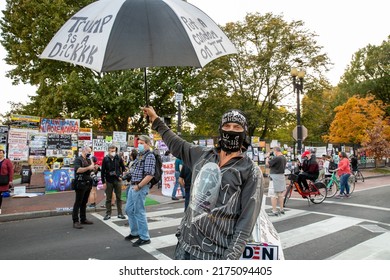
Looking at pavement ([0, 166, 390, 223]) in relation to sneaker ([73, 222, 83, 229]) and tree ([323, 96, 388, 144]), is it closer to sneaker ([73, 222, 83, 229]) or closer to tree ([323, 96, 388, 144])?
sneaker ([73, 222, 83, 229])

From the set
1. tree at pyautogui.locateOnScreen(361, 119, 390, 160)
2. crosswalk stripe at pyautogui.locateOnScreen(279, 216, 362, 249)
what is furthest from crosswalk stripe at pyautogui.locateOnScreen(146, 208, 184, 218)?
tree at pyautogui.locateOnScreen(361, 119, 390, 160)

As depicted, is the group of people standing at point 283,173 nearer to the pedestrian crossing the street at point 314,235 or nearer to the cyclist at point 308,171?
the cyclist at point 308,171

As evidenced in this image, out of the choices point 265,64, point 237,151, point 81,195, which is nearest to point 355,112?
point 265,64

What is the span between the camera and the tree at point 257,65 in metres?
26.2

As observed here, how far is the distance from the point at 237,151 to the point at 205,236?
651 mm

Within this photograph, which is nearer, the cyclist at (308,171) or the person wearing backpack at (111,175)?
the person wearing backpack at (111,175)

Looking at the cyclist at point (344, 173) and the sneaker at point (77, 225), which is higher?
the cyclist at point (344, 173)

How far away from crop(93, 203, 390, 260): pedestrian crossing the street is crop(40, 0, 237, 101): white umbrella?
139 inches

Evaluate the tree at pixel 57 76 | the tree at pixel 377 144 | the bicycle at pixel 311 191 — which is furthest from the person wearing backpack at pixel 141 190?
the tree at pixel 377 144

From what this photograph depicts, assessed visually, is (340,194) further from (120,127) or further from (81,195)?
(120,127)

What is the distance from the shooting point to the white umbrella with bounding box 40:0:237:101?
2.62m

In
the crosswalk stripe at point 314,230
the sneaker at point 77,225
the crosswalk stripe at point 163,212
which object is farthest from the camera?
the crosswalk stripe at point 163,212

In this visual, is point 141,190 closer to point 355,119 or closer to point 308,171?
point 308,171

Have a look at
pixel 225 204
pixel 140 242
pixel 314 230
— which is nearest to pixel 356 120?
pixel 314 230
